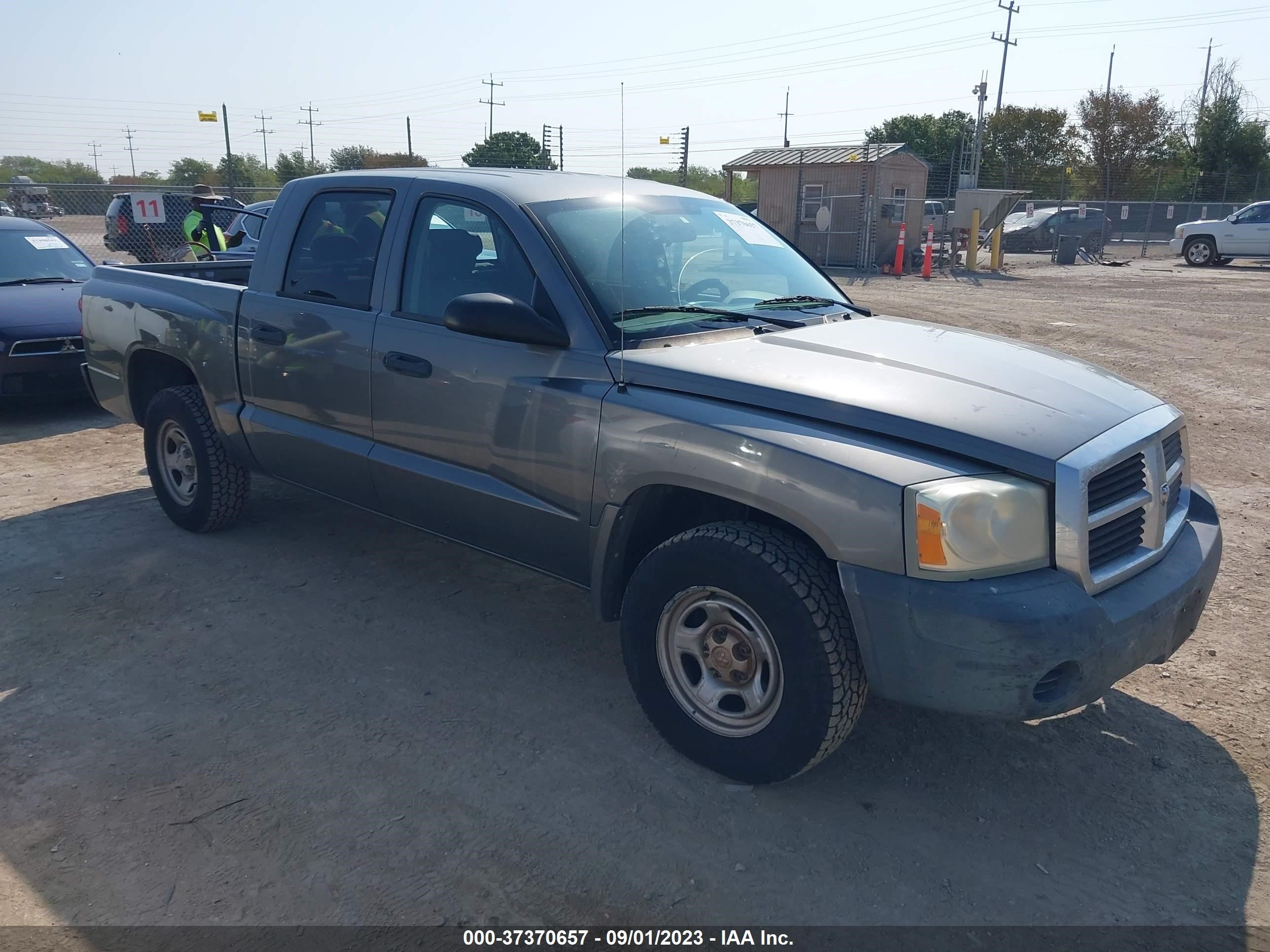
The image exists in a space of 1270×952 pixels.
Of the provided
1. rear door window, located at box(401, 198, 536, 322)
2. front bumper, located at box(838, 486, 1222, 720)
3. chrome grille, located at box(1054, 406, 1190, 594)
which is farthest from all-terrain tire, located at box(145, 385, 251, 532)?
chrome grille, located at box(1054, 406, 1190, 594)

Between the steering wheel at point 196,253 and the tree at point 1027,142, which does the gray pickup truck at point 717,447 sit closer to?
the steering wheel at point 196,253

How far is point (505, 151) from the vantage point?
2981 centimetres

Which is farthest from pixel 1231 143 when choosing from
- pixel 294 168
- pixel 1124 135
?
pixel 294 168

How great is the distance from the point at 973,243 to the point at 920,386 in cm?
2391

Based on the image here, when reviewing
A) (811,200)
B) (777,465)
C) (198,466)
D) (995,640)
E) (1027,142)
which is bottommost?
(198,466)

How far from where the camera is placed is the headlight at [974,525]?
273 cm

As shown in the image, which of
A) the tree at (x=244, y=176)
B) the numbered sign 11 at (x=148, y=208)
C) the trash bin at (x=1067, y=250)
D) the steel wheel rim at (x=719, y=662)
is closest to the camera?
the steel wheel rim at (x=719, y=662)

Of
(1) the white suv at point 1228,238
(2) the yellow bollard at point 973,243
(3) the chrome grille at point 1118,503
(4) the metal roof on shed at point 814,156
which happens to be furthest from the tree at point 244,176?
(3) the chrome grille at point 1118,503

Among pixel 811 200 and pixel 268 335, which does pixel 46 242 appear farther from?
pixel 811 200

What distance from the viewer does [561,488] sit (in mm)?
3623

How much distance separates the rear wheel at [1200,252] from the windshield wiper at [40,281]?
28131mm

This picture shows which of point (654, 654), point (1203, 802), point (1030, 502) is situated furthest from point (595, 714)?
point (1203, 802)

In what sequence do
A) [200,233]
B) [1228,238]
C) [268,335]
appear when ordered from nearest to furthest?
1. [268,335]
2. [200,233]
3. [1228,238]

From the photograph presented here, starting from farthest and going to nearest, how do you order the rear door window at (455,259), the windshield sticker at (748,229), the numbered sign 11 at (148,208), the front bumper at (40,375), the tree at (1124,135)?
the tree at (1124,135)
the numbered sign 11 at (148,208)
the front bumper at (40,375)
the windshield sticker at (748,229)
the rear door window at (455,259)
